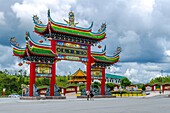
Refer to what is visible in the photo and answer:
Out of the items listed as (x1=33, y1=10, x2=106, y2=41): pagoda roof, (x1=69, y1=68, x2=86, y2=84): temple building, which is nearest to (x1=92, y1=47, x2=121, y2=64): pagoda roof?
(x1=33, y1=10, x2=106, y2=41): pagoda roof

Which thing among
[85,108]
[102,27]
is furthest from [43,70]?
[85,108]

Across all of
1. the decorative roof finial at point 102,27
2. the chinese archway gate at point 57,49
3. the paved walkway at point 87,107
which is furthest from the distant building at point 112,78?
the paved walkway at point 87,107

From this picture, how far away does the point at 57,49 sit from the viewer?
3788cm

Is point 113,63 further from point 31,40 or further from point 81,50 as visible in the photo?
point 31,40

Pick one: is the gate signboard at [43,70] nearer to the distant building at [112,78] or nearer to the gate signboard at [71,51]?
the gate signboard at [71,51]

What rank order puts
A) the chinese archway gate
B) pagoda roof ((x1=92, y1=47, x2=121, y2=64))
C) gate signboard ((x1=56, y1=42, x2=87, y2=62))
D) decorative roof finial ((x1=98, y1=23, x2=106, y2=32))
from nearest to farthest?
the chinese archway gate
gate signboard ((x1=56, y1=42, x2=87, y2=62))
pagoda roof ((x1=92, y1=47, x2=121, y2=64))
decorative roof finial ((x1=98, y1=23, x2=106, y2=32))

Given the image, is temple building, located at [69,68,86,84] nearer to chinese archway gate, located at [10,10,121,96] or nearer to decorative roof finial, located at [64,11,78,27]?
chinese archway gate, located at [10,10,121,96]

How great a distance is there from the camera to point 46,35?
37875 mm

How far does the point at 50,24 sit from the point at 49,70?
6077mm

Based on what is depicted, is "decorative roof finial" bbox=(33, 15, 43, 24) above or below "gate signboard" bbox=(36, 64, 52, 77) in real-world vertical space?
above

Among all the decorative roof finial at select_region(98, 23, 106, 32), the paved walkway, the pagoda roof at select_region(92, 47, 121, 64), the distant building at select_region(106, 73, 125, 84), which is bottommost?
the paved walkway

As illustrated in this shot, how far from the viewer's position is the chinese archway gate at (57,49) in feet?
116

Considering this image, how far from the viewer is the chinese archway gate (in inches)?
1394

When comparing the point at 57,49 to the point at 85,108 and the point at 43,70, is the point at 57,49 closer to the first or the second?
the point at 43,70
